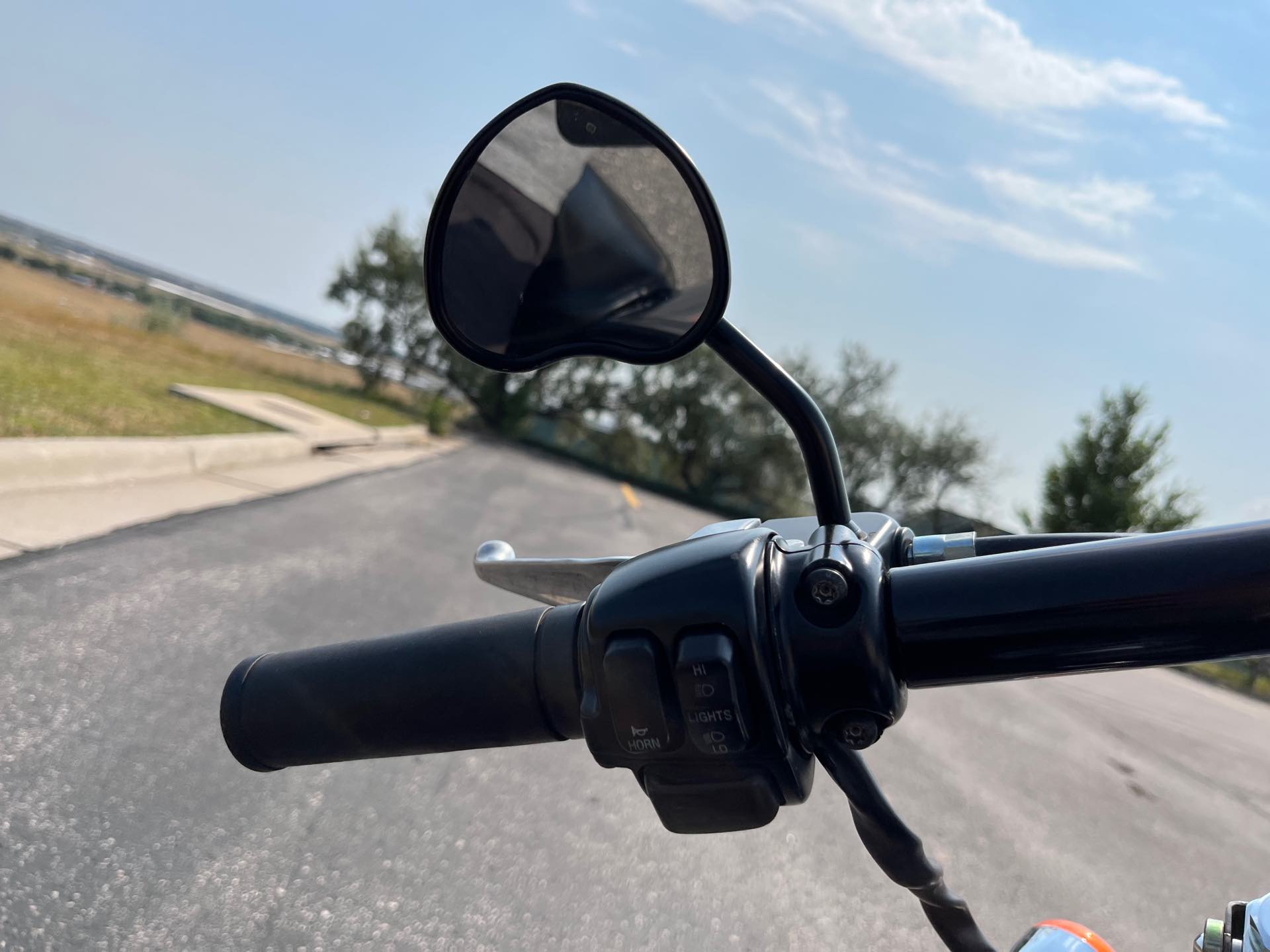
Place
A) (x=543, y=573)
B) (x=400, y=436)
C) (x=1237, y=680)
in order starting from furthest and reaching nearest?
(x=400, y=436)
(x=1237, y=680)
(x=543, y=573)

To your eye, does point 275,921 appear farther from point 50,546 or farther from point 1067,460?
point 1067,460

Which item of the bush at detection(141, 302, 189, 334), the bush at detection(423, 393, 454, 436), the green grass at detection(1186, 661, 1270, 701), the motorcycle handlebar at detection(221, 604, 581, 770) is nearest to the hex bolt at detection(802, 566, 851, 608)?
the motorcycle handlebar at detection(221, 604, 581, 770)

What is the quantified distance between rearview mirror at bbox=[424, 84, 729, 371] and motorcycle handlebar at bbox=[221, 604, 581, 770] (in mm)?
320

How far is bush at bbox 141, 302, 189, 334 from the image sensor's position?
3538 cm

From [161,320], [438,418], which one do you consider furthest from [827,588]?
[161,320]

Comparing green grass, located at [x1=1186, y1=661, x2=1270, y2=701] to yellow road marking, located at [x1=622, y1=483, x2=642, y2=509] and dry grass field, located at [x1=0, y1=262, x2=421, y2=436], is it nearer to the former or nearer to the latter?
yellow road marking, located at [x1=622, y1=483, x2=642, y2=509]

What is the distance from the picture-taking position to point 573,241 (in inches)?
45.9

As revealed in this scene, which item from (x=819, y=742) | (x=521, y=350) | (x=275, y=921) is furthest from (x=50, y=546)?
(x=819, y=742)

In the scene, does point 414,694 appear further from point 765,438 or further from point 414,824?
point 765,438

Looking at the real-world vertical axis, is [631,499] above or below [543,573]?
below

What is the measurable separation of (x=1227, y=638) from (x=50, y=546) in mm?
6204

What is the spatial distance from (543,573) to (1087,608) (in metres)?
0.81

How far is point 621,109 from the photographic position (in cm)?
110

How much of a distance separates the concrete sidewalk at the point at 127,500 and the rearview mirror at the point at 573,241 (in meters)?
5.25
